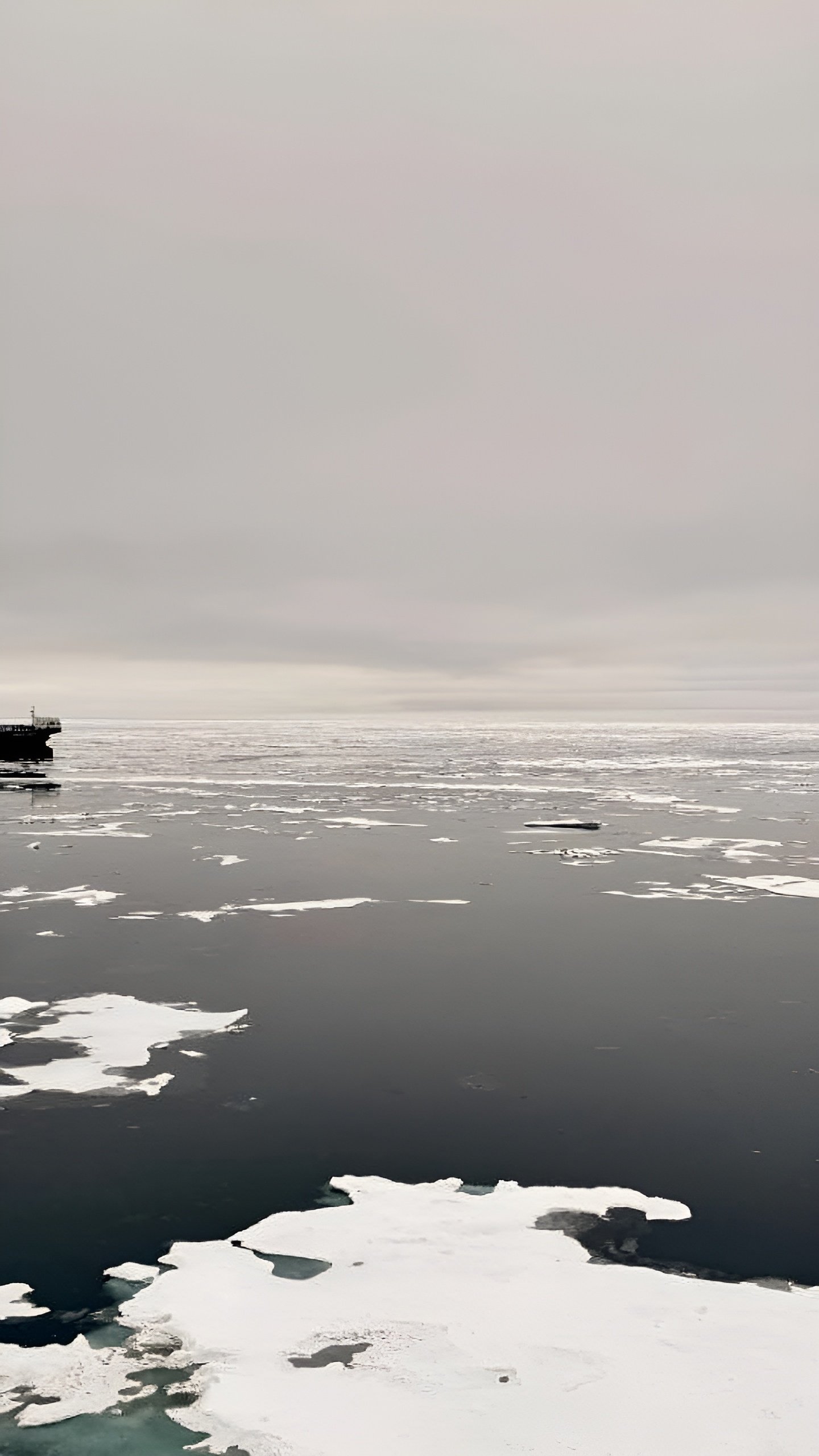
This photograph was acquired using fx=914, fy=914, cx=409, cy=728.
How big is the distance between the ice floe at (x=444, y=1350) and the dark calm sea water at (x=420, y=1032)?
316 mm

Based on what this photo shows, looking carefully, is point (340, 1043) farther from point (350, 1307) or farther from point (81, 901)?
point (81, 901)

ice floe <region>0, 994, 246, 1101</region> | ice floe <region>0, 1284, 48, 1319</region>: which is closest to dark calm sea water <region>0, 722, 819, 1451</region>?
ice floe <region>0, 1284, 48, 1319</region>

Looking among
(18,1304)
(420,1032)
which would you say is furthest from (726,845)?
(18,1304)

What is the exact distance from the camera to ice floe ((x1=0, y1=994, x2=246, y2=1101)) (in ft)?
29.5

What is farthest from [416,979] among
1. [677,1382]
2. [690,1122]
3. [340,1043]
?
[677,1382]

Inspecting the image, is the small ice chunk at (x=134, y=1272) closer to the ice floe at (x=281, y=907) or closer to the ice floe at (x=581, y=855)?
the ice floe at (x=281, y=907)

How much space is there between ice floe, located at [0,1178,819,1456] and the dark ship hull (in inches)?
2871

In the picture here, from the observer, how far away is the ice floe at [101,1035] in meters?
8.99

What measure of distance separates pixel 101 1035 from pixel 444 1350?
254 inches

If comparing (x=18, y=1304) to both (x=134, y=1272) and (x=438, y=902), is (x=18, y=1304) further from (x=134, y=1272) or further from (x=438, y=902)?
(x=438, y=902)

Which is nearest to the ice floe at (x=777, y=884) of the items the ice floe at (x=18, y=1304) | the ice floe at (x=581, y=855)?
the ice floe at (x=581, y=855)

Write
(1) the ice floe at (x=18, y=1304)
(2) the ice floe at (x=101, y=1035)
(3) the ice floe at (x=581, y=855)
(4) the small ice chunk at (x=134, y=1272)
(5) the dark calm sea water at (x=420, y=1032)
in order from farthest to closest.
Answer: (3) the ice floe at (x=581, y=855) → (2) the ice floe at (x=101, y=1035) → (5) the dark calm sea water at (x=420, y=1032) → (4) the small ice chunk at (x=134, y=1272) → (1) the ice floe at (x=18, y=1304)

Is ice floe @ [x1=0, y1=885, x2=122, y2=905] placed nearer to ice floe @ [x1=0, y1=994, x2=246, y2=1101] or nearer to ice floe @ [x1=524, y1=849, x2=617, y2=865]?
ice floe @ [x1=0, y1=994, x2=246, y2=1101]

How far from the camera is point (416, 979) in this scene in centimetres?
1267
